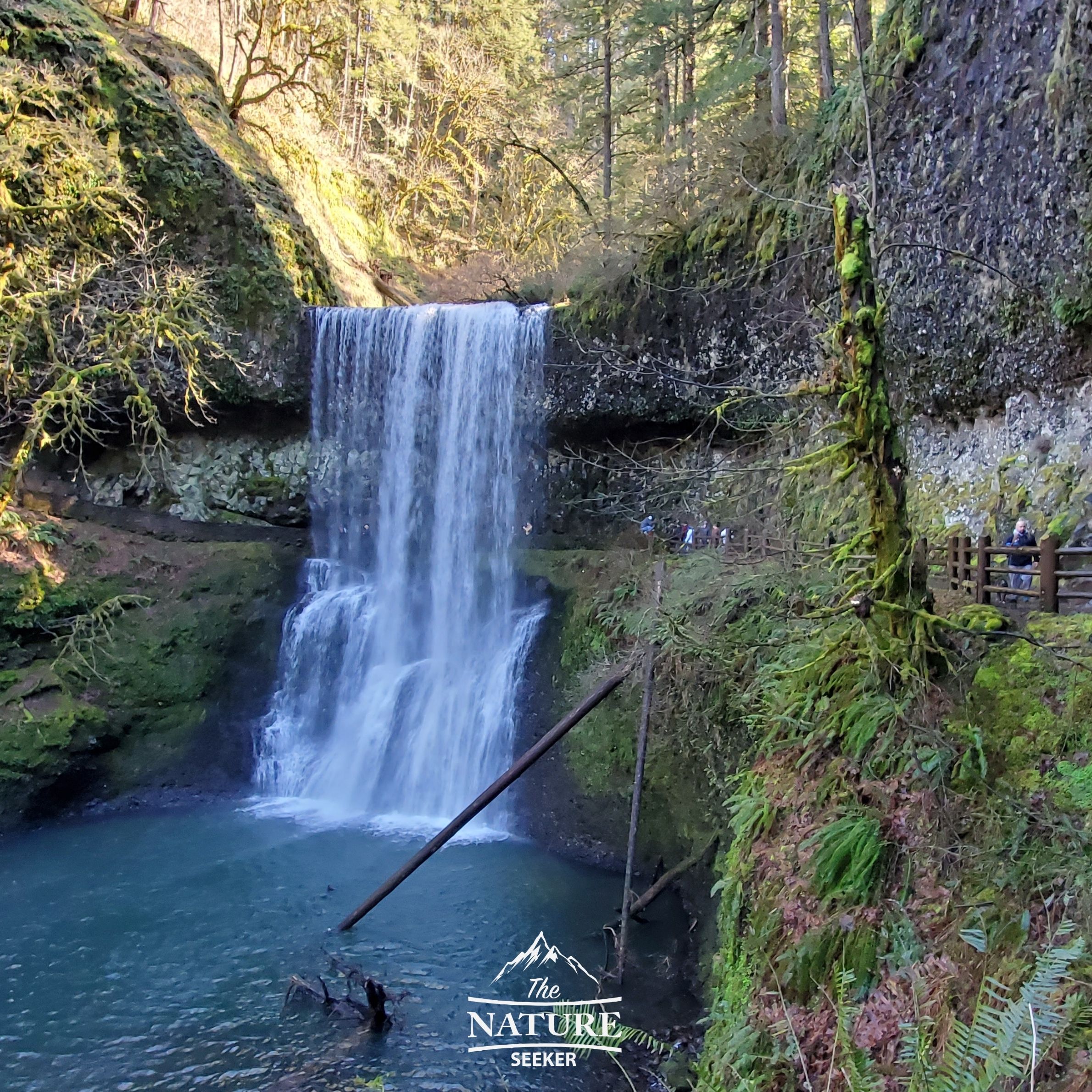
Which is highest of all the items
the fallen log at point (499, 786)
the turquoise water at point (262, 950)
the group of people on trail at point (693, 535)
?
the group of people on trail at point (693, 535)

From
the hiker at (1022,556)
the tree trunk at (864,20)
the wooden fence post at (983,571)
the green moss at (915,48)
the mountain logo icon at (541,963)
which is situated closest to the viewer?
the wooden fence post at (983,571)

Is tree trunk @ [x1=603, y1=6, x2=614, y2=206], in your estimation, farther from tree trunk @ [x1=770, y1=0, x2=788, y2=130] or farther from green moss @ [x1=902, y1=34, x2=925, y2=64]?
green moss @ [x1=902, y1=34, x2=925, y2=64]

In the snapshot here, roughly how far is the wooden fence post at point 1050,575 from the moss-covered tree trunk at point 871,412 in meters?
1.60

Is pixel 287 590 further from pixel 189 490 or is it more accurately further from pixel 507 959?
pixel 507 959

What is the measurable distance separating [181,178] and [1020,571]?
1721 cm

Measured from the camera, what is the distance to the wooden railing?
21.3ft

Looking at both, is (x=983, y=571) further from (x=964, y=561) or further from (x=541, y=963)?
(x=541, y=963)

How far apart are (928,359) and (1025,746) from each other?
7505 millimetres

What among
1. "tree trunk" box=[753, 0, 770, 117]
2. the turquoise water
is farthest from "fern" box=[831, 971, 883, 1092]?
"tree trunk" box=[753, 0, 770, 117]

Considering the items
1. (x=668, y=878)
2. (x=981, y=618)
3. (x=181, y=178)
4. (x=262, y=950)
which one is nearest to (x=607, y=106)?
(x=181, y=178)

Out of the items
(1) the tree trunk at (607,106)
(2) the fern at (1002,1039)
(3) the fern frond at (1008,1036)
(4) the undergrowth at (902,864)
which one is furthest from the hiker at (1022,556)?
(1) the tree trunk at (607,106)

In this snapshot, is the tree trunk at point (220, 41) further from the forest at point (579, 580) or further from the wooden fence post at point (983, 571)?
the wooden fence post at point (983, 571)

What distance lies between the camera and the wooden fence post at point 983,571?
7.26m

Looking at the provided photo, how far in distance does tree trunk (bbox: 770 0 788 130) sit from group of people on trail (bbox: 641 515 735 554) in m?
7.00
